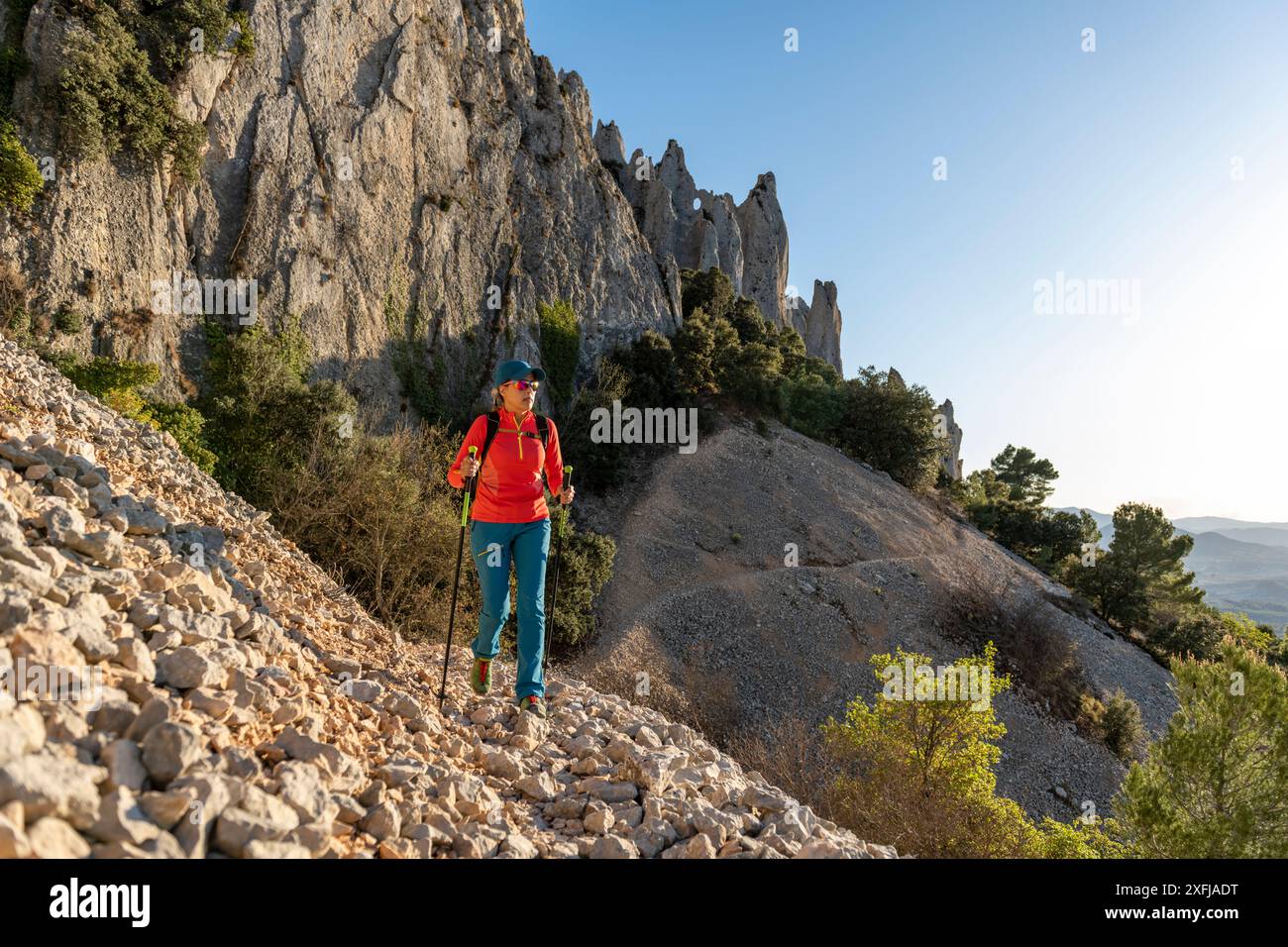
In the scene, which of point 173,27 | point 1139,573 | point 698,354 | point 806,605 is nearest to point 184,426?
point 173,27

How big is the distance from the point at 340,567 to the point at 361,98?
19.6 m

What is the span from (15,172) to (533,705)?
18054 mm

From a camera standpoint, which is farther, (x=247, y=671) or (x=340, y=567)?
(x=340, y=567)

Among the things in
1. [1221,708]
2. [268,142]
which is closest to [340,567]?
[268,142]

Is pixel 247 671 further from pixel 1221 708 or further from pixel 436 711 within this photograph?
pixel 1221 708

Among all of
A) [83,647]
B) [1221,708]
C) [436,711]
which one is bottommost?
[1221,708]

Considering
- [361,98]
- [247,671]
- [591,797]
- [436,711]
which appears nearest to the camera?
[247,671]

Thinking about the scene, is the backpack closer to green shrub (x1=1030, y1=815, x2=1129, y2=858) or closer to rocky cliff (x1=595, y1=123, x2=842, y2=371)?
green shrub (x1=1030, y1=815, x2=1129, y2=858)

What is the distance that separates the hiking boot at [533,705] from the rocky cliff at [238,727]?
0.14m

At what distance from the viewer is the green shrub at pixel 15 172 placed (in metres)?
13.7

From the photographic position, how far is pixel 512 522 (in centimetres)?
538

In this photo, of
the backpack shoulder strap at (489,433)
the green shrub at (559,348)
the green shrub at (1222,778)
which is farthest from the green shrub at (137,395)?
the green shrub at (1222,778)

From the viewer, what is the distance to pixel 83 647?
9.40 feet
